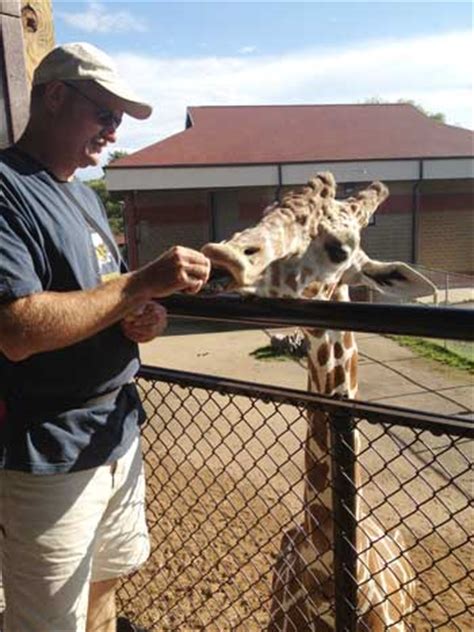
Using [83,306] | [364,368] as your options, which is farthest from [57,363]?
[364,368]

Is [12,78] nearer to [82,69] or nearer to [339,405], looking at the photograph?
[82,69]

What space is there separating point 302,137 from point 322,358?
16.6 m

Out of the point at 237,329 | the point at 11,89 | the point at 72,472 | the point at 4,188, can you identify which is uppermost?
the point at 11,89

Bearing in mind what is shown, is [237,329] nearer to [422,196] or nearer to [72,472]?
[422,196]

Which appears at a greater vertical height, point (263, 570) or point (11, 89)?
point (11, 89)

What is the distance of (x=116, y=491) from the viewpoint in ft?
6.57

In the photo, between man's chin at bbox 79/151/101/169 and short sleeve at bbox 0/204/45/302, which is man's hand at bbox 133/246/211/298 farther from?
man's chin at bbox 79/151/101/169

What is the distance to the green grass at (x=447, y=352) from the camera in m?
9.70

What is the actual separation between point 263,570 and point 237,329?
10139 mm

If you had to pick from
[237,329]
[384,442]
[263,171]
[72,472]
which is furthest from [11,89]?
[263,171]

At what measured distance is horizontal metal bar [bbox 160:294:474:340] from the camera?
5.08 feet

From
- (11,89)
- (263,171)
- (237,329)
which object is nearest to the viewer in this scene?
(11,89)

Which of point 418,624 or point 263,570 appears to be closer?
point 418,624

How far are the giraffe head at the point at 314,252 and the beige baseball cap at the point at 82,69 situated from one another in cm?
63
